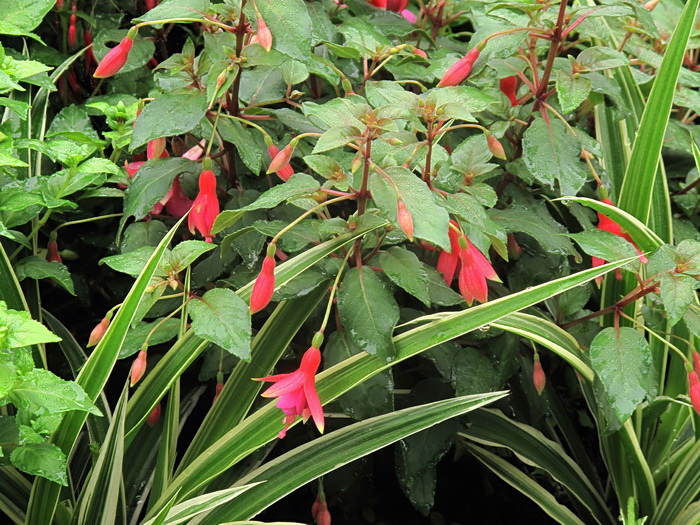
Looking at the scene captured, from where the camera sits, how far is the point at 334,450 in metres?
1.16

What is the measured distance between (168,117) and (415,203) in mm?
388

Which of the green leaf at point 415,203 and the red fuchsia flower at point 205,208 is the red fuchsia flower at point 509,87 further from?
the red fuchsia flower at point 205,208

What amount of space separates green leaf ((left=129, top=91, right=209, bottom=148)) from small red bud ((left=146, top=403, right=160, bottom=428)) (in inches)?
17.6

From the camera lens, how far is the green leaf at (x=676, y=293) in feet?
3.29

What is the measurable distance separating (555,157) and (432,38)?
499 mm

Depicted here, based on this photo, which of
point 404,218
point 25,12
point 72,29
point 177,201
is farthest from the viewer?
point 72,29

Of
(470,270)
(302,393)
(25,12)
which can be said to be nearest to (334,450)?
(302,393)

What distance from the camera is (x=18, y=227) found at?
143 centimetres

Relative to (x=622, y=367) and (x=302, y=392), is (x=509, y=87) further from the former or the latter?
(x=302, y=392)

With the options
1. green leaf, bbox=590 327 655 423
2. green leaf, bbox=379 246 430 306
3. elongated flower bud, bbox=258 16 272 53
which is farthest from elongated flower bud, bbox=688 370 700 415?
elongated flower bud, bbox=258 16 272 53

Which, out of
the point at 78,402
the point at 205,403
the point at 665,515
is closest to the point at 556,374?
the point at 665,515

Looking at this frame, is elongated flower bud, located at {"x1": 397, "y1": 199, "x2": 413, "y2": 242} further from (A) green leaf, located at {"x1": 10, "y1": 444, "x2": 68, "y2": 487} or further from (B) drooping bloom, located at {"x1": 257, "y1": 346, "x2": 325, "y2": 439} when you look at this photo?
(A) green leaf, located at {"x1": 10, "y1": 444, "x2": 68, "y2": 487}

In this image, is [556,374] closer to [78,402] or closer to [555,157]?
[555,157]

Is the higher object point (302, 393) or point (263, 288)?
point (263, 288)
